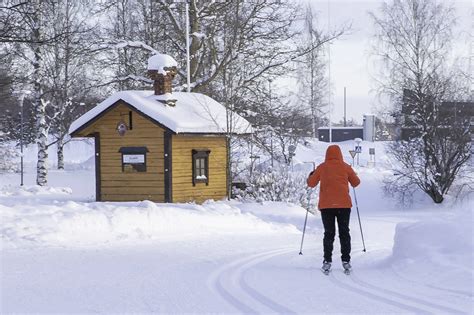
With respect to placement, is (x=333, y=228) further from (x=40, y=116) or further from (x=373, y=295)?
(x=40, y=116)

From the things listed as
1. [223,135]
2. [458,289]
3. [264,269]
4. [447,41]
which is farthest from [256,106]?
[458,289]

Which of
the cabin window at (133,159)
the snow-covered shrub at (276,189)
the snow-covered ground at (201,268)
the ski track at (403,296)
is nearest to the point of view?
the ski track at (403,296)

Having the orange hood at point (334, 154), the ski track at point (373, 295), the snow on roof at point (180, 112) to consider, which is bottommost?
the ski track at point (373, 295)

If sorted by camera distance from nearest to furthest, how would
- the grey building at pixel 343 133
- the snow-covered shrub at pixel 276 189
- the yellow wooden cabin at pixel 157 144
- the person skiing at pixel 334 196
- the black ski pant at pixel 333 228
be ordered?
the black ski pant at pixel 333 228
the person skiing at pixel 334 196
the yellow wooden cabin at pixel 157 144
the snow-covered shrub at pixel 276 189
the grey building at pixel 343 133

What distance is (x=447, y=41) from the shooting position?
97.7 ft

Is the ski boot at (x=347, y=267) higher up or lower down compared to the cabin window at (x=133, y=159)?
lower down

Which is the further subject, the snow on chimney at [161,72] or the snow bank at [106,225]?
the snow on chimney at [161,72]

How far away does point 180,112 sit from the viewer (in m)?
18.9

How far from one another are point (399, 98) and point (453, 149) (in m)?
4.43

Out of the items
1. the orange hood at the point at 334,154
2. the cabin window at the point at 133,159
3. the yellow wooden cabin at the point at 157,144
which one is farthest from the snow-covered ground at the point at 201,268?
the cabin window at the point at 133,159

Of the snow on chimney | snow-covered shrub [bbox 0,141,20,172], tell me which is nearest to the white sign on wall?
the snow on chimney

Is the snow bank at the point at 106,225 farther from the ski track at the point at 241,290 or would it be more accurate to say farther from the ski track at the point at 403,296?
the ski track at the point at 403,296

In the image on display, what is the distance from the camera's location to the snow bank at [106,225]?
10422 millimetres

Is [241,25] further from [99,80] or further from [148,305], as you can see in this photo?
[148,305]
